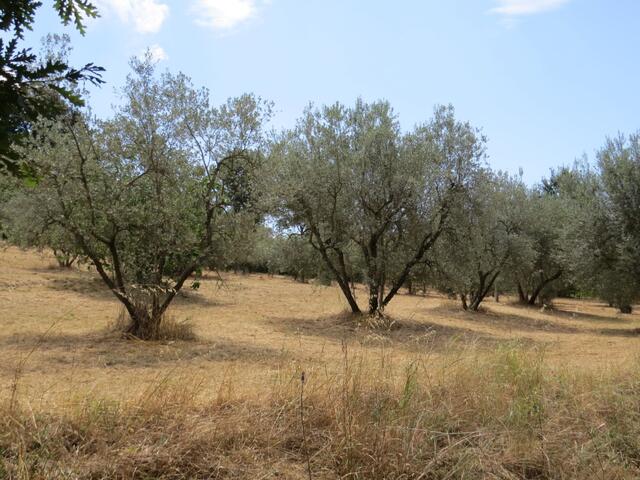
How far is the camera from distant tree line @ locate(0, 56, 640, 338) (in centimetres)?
1220

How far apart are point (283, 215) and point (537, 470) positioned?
632 inches

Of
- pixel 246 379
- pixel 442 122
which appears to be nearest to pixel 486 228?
pixel 442 122

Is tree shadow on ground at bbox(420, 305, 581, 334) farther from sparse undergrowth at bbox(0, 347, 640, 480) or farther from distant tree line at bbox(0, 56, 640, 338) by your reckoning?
sparse undergrowth at bbox(0, 347, 640, 480)

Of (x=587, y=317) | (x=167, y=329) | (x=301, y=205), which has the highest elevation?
(x=301, y=205)

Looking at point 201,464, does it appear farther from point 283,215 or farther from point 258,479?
point 283,215

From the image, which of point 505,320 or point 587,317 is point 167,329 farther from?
point 587,317

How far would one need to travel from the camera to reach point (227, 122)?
13.4 m

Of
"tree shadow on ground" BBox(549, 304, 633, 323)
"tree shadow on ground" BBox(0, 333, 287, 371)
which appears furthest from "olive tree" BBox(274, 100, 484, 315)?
"tree shadow on ground" BBox(549, 304, 633, 323)

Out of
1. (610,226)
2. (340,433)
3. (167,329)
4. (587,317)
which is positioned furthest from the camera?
(587,317)

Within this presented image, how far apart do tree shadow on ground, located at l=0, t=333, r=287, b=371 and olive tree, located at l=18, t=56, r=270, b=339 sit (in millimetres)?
900

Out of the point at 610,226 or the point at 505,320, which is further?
the point at 505,320

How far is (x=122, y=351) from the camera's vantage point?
11.6m

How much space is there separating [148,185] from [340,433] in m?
10.1

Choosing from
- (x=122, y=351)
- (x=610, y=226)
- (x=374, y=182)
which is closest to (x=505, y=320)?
(x=610, y=226)
